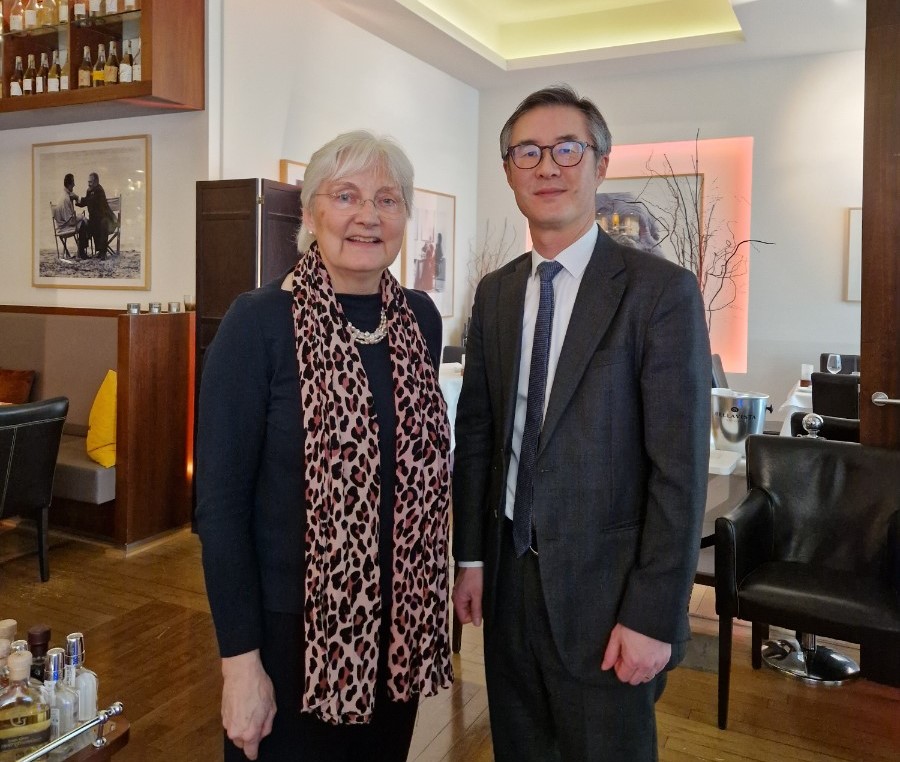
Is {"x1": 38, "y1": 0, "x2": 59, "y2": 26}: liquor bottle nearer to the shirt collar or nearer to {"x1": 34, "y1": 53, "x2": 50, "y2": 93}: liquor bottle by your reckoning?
{"x1": 34, "y1": 53, "x2": 50, "y2": 93}: liquor bottle

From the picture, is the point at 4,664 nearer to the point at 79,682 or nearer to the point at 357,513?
the point at 79,682

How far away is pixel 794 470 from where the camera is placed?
3.12 meters

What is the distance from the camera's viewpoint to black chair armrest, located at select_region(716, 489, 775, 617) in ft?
9.09

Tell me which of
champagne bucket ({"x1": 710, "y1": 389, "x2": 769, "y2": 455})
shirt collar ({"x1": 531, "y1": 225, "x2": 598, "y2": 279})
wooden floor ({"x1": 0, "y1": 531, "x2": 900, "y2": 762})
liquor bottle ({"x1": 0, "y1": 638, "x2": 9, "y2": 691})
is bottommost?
wooden floor ({"x1": 0, "y1": 531, "x2": 900, "y2": 762})

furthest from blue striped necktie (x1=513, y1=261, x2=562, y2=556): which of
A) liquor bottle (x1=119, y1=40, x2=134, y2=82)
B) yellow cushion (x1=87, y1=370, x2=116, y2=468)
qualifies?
liquor bottle (x1=119, y1=40, x2=134, y2=82)

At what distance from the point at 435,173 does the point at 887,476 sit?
17.7 ft

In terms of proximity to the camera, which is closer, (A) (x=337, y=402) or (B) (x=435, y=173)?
(A) (x=337, y=402)

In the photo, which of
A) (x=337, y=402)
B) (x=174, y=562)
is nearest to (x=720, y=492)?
(x=337, y=402)

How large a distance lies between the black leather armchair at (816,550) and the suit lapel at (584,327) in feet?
5.02

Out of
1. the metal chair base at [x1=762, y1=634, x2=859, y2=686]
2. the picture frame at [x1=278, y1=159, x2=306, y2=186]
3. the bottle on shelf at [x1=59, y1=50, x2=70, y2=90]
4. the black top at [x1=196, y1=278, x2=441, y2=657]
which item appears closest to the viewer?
the black top at [x1=196, y1=278, x2=441, y2=657]

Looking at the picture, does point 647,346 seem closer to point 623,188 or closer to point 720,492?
point 720,492

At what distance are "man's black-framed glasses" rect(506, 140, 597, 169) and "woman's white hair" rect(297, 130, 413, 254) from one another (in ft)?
0.76

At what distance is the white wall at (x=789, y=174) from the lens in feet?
22.0

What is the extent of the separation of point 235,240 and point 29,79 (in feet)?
5.91
